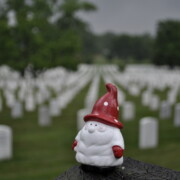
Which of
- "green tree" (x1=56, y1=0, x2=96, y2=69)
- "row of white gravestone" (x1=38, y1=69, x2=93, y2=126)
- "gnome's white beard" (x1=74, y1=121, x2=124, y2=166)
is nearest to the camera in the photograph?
"gnome's white beard" (x1=74, y1=121, x2=124, y2=166)

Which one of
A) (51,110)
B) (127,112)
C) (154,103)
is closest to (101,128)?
(127,112)

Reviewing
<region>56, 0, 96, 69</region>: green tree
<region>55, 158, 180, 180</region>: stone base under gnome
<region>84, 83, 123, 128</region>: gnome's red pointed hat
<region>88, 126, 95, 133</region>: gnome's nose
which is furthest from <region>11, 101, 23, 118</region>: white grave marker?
<region>88, 126, 95, 133</region>: gnome's nose

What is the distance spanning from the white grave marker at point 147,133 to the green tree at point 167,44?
122 feet

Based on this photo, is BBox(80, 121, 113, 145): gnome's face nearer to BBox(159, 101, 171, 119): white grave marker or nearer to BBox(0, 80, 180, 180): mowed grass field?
BBox(0, 80, 180, 180): mowed grass field

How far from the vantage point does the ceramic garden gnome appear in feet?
10.4

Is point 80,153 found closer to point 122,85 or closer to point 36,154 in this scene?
point 36,154

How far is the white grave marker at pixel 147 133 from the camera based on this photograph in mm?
8539

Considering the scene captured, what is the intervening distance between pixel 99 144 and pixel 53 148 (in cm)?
571

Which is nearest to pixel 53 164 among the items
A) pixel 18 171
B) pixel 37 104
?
pixel 18 171

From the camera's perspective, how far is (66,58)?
20.5 m

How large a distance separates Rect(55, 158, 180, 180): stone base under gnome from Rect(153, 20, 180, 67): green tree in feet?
138

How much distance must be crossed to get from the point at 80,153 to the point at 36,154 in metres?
5.18

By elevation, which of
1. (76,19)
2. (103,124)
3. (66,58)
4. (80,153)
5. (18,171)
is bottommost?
(18,171)

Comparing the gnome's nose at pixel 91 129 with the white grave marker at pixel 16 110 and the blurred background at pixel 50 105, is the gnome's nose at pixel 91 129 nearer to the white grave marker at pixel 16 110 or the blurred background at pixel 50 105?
the blurred background at pixel 50 105
